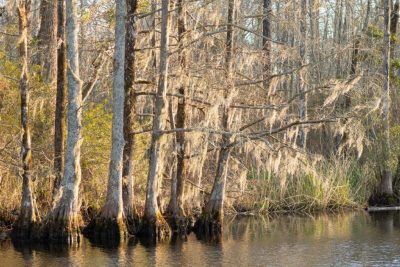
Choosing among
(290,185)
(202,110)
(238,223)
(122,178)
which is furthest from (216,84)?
(290,185)

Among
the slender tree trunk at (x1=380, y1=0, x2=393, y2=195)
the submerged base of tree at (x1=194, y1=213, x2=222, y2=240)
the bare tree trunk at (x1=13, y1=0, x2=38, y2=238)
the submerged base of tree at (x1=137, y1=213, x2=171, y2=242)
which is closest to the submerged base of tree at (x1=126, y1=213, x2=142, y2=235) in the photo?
the submerged base of tree at (x1=137, y1=213, x2=171, y2=242)

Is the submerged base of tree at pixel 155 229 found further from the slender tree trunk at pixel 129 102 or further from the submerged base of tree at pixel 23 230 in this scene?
the submerged base of tree at pixel 23 230

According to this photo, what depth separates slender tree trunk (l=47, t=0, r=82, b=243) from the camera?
13.4m

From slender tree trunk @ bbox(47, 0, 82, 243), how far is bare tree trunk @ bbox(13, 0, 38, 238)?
0.57 metres

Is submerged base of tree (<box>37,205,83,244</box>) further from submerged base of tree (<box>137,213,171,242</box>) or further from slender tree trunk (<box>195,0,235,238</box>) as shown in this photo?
slender tree trunk (<box>195,0,235,238</box>)

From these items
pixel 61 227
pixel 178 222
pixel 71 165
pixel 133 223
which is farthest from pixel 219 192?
pixel 61 227

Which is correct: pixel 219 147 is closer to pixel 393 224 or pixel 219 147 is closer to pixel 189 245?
pixel 189 245

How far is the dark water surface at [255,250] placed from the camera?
11.4 meters

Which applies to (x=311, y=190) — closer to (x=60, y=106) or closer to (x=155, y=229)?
(x=155, y=229)

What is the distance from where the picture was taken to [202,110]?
619 inches

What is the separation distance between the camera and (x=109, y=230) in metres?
13.7

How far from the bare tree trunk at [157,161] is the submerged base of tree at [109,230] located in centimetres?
57

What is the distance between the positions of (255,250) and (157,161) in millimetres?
2898

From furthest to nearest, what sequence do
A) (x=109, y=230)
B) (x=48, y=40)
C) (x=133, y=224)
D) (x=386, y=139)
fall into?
1. (x=386, y=139)
2. (x=48, y=40)
3. (x=133, y=224)
4. (x=109, y=230)
